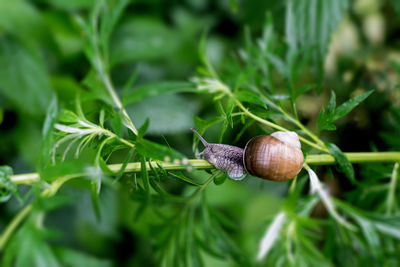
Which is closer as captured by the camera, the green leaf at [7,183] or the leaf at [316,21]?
the green leaf at [7,183]

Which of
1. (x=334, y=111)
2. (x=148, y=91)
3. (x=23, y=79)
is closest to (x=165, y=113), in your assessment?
(x=23, y=79)

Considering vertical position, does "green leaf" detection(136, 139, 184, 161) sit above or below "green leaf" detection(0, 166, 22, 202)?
below

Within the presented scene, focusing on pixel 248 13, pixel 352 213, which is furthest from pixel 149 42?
pixel 352 213

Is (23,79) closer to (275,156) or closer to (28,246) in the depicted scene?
(28,246)

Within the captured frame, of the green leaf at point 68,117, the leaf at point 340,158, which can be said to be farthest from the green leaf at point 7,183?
the leaf at point 340,158

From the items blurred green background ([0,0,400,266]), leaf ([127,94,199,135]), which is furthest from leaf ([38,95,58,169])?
leaf ([127,94,199,135])

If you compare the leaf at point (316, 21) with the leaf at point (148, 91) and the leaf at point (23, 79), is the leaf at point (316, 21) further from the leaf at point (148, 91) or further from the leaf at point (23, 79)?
the leaf at point (23, 79)

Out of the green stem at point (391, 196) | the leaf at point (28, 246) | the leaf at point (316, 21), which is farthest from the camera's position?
the leaf at point (316, 21)

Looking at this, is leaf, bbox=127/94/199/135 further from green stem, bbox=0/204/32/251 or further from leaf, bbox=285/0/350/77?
green stem, bbox=0/204/32/251

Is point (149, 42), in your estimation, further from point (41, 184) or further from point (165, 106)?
point (41, 184)
